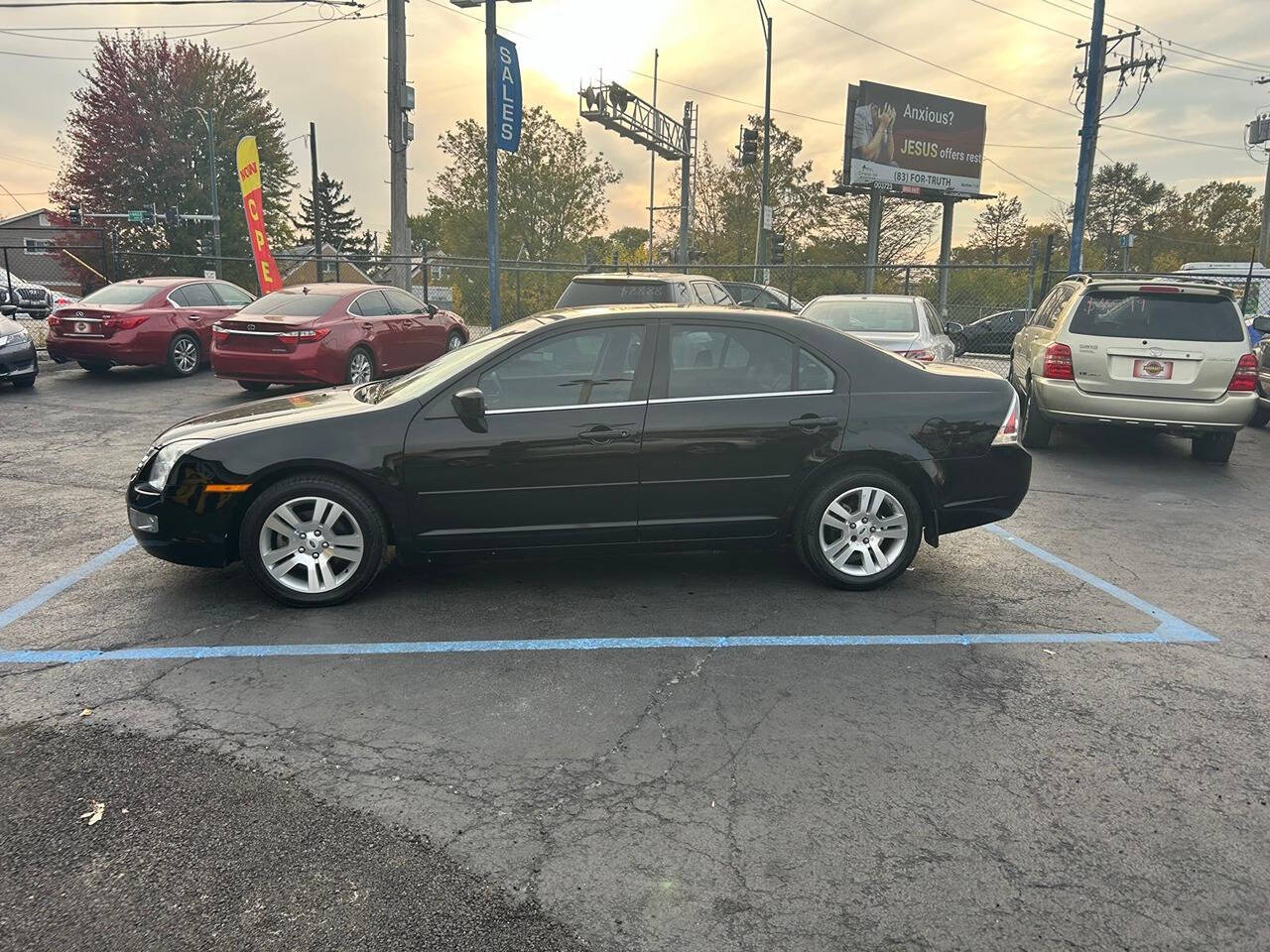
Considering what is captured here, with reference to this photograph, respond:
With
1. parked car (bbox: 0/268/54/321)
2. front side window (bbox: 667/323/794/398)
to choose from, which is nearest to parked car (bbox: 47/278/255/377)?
front side window (bbox: 667/323/794/398)

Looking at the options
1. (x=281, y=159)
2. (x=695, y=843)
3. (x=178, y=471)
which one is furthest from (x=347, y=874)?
(x=281, y=159)

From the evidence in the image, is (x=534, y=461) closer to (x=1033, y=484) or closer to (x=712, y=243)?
(x=1033, y=484)

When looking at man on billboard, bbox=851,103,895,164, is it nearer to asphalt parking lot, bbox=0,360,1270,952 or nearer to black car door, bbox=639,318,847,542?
asphalt parking lot, bbox=0,360,1270,952

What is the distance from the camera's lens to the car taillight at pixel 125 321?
12.6 metres

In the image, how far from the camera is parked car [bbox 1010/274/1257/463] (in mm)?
7883

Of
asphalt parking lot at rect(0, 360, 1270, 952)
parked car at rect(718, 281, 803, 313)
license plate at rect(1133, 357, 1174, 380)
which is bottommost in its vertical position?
asphalt parking lot at rect(0, 360, 1270, 952)

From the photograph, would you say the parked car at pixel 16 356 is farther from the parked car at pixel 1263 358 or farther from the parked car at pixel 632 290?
the parked car at pixel 1263 358

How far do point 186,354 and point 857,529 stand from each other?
11882 mm

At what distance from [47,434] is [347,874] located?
8.63 metres

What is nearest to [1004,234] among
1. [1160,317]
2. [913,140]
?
[913,140]

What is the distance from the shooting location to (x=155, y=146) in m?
46.1

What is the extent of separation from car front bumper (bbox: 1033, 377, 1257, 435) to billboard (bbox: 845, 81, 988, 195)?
28450 mm

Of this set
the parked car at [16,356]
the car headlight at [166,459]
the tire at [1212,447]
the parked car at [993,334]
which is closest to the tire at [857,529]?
the car headlight at [166,459]

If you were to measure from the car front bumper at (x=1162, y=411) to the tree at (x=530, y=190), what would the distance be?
178 feet
